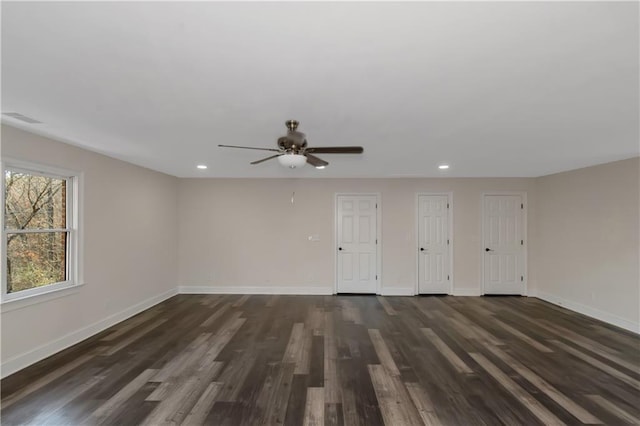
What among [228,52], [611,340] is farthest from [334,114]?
[611,340]

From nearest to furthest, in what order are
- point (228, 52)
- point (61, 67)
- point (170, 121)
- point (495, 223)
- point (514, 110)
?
point (228, 52) → point (61, 67) → point (514, 110) → point (170, 121) → point (495, 223)

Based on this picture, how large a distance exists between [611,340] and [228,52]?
17.9 feet

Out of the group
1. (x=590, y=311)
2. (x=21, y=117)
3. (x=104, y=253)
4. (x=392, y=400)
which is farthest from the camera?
(x=590, y=311)

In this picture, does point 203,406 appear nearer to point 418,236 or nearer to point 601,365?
point 601,365

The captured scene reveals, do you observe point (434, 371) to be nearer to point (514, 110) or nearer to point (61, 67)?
point (514, 110)

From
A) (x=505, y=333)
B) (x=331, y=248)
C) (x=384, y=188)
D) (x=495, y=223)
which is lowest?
(x=505, y=333)

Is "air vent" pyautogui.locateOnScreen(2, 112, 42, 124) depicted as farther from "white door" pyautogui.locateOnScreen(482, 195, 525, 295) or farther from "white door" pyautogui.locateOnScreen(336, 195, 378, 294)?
"white door" pyautogui.locateOnScreen(482, 195, 525, 295)

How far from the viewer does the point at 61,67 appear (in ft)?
5.63

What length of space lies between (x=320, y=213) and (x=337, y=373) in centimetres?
359

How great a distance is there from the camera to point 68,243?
3.58 meters

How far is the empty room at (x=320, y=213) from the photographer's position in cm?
148

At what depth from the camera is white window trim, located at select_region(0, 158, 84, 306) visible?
280cm

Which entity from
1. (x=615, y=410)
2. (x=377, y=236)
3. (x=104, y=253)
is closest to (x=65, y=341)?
(x=104, y=253)

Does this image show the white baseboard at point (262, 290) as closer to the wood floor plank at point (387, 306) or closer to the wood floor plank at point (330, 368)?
the wood floor plank at point (387, 306)
